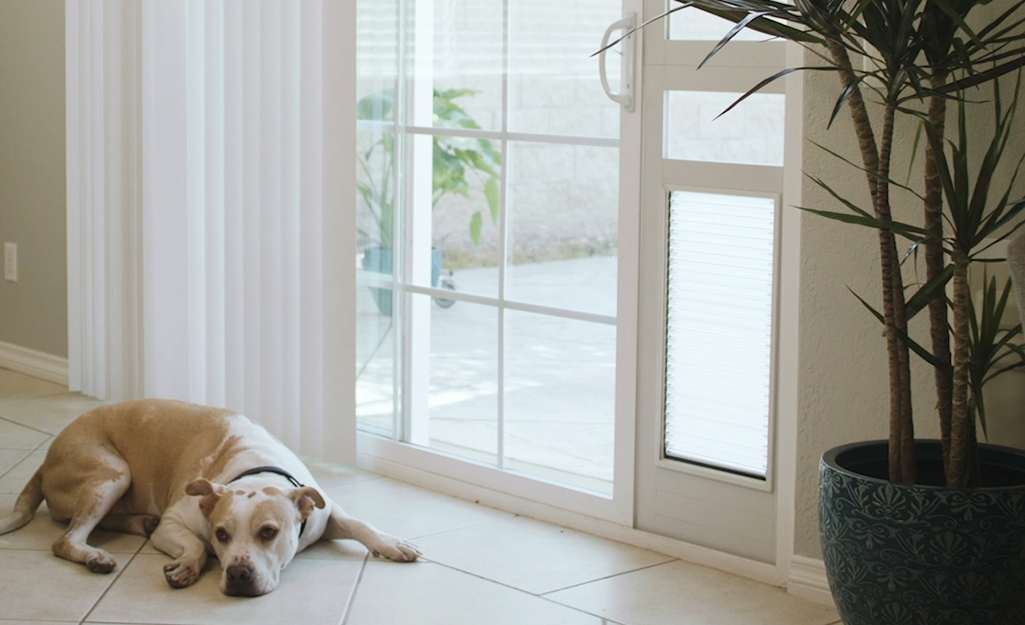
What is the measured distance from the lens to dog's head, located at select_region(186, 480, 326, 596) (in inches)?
88.4

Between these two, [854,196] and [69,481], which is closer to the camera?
[854,196]

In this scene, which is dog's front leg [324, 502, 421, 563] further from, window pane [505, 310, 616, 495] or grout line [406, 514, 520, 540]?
window pane [505, 310, 616, 495]

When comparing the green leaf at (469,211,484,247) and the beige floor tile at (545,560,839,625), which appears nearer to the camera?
the beige floor tile at (545,560,839,625)

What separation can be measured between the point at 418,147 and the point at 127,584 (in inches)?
49.5

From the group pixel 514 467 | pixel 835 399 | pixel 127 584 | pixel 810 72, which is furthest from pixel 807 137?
pixel 127 584

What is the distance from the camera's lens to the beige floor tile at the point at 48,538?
249cm

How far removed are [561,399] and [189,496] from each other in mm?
867

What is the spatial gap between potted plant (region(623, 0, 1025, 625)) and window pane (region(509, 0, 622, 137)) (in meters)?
0.75

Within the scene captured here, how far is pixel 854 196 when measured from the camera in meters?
2.16

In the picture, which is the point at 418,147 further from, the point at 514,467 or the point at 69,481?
the point at 69,481

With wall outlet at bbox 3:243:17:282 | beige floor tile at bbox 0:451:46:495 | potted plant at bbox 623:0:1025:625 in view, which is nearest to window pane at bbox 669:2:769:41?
potted plant at bbox 623:0:1025:625

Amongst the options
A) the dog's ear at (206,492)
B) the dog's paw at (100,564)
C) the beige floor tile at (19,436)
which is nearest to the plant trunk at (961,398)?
the dog's ear at (206,492)

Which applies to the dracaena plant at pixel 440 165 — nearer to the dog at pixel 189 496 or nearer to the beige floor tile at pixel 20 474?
the dog at pixel 189 496

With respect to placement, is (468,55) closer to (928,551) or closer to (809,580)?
(809,580)
